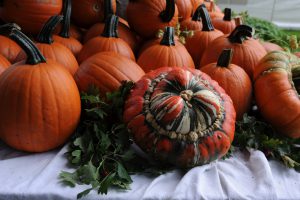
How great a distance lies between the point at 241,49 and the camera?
159 cm

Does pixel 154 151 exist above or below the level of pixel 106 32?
below

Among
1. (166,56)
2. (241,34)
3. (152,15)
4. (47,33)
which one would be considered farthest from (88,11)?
(241,34)

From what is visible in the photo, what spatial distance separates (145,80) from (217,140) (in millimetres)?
324

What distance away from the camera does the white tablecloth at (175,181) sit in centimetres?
101

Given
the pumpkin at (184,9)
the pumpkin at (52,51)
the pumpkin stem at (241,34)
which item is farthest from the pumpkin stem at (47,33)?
the pumpkin at (184,9)

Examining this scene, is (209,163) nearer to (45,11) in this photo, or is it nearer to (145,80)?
(145,80)

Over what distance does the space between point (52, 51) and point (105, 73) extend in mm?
308

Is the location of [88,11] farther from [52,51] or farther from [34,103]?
[34,103]

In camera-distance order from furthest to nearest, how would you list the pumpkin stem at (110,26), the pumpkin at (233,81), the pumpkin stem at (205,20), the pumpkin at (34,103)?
the pumpkin stem at (205,20) < the pumpkin stem at (110,26) < the pumpkin at (233,81) < the pumpkin at (34,103)

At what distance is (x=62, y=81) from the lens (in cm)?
117

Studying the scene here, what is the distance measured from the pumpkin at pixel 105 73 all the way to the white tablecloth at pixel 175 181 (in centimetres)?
30

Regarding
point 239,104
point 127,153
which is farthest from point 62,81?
point 239,104

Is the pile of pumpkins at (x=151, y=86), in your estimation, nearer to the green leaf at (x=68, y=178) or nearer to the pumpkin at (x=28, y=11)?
the pumpkin at (x=28, y=11)

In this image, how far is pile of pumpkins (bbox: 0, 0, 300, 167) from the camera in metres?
1.09
